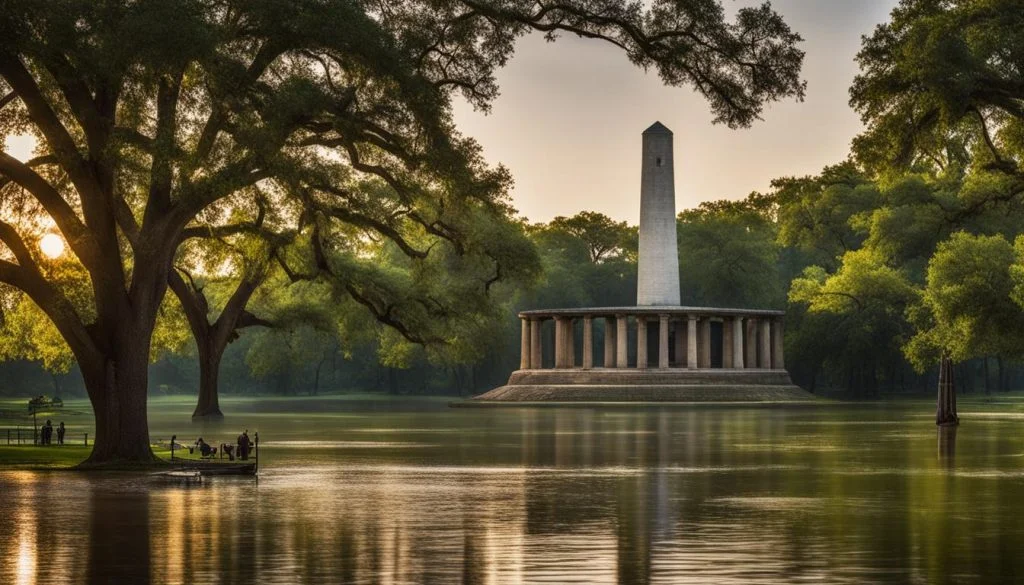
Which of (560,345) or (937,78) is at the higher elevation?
(937,78)

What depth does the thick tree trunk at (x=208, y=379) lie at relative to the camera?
77.1 m

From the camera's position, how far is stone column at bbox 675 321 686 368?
114 m

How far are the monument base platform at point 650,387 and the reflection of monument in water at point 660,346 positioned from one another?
0.07 meters

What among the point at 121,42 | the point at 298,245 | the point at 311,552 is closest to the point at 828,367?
the point at 298,245

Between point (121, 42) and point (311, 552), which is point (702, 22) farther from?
point (311, 552)

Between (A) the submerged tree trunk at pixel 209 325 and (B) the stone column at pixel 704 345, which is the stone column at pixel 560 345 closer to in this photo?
(B) the stone column at pixel 704 345

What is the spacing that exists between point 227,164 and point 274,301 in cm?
5314

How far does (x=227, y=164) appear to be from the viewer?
114 feet

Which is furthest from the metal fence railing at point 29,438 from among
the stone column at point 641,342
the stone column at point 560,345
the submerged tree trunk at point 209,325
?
the stone column at point 560,345

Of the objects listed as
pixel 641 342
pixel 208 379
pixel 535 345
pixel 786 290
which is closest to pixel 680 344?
pixel 641 342

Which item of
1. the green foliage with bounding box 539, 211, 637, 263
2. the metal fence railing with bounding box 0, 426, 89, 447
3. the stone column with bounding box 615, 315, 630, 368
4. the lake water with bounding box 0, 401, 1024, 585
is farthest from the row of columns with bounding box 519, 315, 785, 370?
the lake water with bounding box 0, 401, 1024, 585

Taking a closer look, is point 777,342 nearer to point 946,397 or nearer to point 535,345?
point 535,345

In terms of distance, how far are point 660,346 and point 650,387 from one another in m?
9.55

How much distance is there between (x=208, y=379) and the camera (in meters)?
78.0
